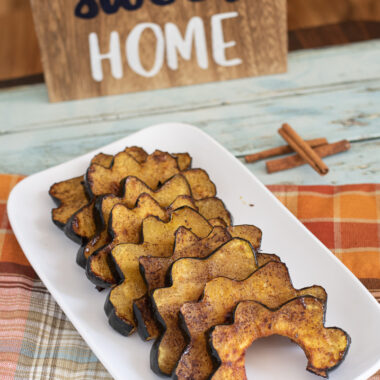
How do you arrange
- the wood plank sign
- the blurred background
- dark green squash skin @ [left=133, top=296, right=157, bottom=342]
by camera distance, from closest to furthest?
dark green squash skin @ [left=133, top=296, right=157, bottom=342] < the wood plank sign < the blurred background

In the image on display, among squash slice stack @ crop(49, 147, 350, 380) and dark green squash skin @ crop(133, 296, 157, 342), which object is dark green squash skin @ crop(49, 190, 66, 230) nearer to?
squash slice stack @ crop(49, 147, 350, 380)

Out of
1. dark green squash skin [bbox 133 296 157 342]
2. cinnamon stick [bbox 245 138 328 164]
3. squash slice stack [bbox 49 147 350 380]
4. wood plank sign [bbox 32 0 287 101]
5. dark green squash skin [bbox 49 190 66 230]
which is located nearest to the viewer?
squash slice stack [bbox 49 147 350 380]

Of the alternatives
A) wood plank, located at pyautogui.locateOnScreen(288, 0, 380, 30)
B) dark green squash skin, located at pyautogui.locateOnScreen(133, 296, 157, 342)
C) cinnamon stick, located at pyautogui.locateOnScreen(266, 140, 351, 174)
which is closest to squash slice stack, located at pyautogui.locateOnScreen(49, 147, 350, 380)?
dark green squash skin, located at pyautogui.locateOnScreen(133, 296, 157, 342)

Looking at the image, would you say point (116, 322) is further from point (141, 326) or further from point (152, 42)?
point (152, 42)

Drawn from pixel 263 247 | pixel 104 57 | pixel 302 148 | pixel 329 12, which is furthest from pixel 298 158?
pixel 329 12

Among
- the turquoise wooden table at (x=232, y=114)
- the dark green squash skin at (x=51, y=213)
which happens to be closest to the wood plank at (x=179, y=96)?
the turquoise wooden table at (x=232, y=114)

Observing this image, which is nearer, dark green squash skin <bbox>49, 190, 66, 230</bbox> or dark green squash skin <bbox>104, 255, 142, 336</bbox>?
dark green squash skin <bbox>104, 255, 142, 336</bbox>

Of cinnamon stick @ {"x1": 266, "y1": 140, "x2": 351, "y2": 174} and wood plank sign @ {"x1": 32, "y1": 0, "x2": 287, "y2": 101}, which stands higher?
wood plank sign @ {"x1": 32, "y1": 0, "x2": 287, "y2": 101}
